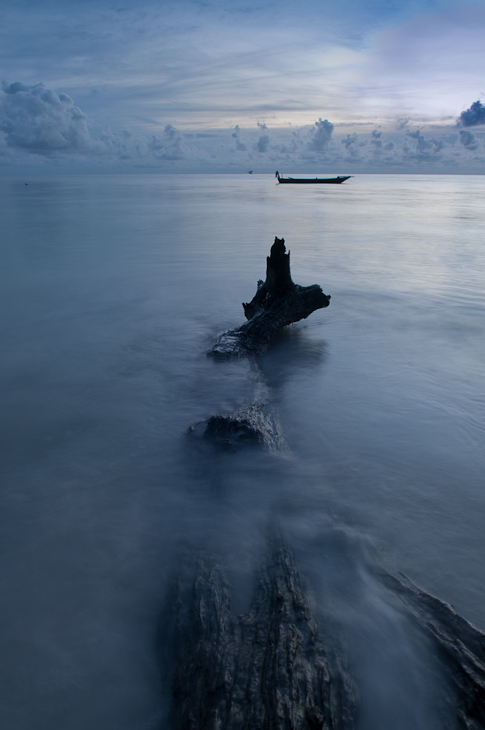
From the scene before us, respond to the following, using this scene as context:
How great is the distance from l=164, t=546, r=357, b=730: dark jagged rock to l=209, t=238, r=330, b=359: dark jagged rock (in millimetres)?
4231

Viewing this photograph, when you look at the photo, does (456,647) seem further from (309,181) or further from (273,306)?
(309,181)

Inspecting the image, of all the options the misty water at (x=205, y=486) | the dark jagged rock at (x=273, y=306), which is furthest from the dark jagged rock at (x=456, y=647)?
the dark jagged rock at (x=273, y=306)

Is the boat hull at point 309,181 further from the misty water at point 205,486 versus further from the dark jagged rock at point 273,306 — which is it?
the dark jagged rock at point 273,306

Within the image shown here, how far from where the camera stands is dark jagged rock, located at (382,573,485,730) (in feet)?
6.25

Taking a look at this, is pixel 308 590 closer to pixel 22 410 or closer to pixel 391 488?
pixel 391 488

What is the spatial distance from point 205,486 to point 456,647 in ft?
6.61

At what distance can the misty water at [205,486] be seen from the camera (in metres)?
2.20

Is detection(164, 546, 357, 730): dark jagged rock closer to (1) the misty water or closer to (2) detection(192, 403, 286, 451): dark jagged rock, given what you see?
(1) the misty water

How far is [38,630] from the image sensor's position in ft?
7.79

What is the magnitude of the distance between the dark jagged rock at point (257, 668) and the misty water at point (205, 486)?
0.38ft

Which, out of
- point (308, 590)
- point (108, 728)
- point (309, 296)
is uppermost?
point (309, 296)

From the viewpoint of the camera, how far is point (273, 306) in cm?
687

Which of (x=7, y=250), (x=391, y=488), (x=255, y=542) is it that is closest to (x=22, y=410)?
(x=255, y=542)

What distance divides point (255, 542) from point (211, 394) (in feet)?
7.92
